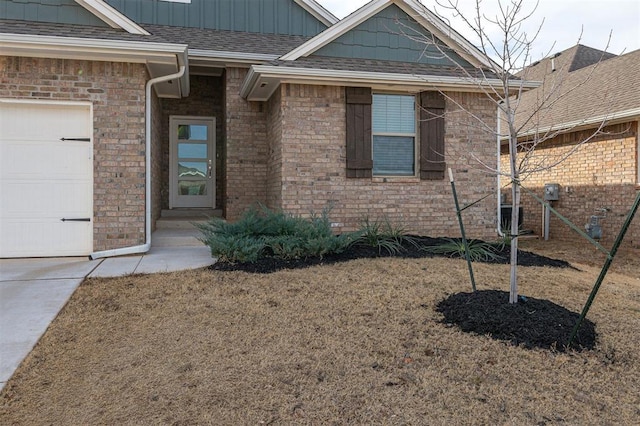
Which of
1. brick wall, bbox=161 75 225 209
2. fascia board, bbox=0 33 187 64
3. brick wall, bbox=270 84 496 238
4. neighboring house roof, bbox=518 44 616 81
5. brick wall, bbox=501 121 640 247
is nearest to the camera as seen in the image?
fascia board, bbox=0 33 187 64

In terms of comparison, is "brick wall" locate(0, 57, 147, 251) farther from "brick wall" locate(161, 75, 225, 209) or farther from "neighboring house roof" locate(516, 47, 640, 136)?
"neighboring house roof" locate(516, 47, 640, 136)

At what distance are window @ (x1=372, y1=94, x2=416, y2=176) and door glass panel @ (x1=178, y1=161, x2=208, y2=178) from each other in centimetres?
437

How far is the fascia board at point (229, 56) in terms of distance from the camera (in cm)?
854

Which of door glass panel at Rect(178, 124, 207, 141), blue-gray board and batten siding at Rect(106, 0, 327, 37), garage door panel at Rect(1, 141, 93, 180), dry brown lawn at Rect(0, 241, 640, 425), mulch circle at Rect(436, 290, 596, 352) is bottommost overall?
dry brown lawn at Rect(0, 241, 640, 425)

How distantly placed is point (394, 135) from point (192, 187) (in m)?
4.87

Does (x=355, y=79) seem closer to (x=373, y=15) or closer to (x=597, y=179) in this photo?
(x=373, y=15)

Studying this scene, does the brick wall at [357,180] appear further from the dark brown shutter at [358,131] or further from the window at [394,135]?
the window at [394,135]

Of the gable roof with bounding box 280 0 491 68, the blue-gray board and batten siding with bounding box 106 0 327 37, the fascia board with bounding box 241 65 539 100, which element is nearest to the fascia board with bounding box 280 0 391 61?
the gable roof with bounding box 280 0 491 68

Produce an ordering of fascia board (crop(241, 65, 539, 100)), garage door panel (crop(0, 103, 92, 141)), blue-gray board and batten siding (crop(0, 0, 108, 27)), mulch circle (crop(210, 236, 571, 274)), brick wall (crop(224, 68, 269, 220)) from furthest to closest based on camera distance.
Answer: brick wall (crop(224, 68, 269, 220)), fascia board (crop(241, 65, 539, 100)), blue-gray board and batten siding (crop(0, 0, 108, 27)), garage door panel (crop(0, 103, 92, 141)), mulch circle (crop(210, 236, 571, 274))

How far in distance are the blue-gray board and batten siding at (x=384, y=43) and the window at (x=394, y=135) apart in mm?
877

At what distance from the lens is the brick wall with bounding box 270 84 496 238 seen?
762cm

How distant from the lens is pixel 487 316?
3629 millimetres

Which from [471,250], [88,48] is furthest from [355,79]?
[88,48]

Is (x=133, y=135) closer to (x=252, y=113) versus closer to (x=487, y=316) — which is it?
(x=252, y=113)
